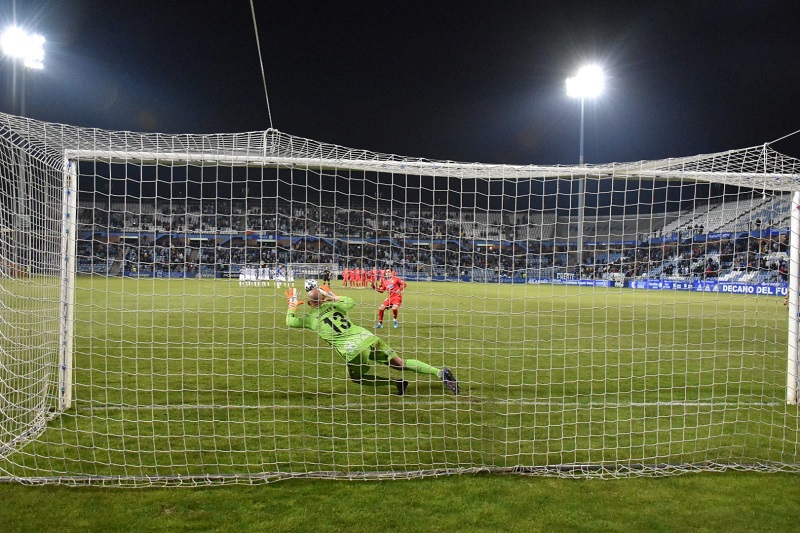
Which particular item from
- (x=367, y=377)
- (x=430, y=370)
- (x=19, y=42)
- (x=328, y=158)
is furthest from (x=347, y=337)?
(x=19, y=42)

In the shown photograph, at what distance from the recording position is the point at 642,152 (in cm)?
4984

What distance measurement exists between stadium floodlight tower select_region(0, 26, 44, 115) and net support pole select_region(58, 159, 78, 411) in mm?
24162

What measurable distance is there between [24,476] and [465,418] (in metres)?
4.06

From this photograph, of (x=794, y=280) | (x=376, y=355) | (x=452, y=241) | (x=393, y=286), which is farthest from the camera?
(x=393, y=286)

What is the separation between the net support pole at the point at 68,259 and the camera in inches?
218

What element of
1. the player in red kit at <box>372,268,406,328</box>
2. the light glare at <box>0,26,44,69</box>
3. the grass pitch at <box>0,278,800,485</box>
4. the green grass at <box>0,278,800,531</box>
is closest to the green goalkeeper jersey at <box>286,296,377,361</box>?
the grass pitch at <box>0,278,800,485</box>

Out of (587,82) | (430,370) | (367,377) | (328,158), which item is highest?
(587,82)

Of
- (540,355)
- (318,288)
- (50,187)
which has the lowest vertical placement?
(540,355)

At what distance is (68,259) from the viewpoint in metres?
5.59

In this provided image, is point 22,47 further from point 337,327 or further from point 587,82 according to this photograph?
point 587,82

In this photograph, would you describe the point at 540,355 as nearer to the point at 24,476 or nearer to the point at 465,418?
the point at 465,418

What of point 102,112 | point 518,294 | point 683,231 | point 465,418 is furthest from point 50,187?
point 102,112

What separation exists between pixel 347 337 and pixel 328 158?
7.68 ft

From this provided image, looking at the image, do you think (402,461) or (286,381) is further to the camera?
(286,381)
